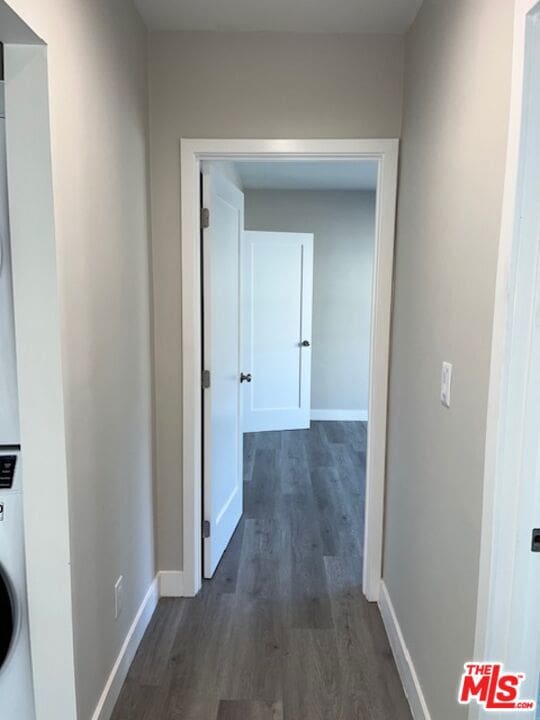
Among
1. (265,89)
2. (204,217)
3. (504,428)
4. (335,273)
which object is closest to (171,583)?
(204,217)

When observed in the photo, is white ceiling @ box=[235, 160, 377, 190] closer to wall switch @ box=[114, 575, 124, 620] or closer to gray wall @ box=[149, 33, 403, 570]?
gray wall @ box=[149, 33, 403, 570]

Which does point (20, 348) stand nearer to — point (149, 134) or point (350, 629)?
point (149, 134)

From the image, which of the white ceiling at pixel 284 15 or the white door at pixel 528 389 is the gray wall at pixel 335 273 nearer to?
the white ceiling at pixel 284 15

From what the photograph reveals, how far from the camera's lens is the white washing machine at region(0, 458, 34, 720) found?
4.36 ft

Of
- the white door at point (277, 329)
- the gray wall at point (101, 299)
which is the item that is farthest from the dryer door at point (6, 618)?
the white door at point (277, 329)

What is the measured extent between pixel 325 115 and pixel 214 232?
72 centimetres

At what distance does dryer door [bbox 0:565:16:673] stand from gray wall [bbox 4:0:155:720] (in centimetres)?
11

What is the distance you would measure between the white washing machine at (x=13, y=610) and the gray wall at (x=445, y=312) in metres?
1.19

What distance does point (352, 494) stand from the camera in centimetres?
367

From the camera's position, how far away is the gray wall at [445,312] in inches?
48.3

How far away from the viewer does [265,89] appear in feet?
7.02

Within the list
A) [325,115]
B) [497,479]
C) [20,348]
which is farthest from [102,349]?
[325,115]
